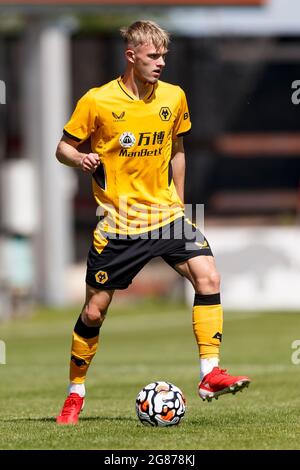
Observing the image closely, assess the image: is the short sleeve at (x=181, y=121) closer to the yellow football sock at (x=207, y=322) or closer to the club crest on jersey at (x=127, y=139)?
the club crest on jersey at (x=127, y=139)

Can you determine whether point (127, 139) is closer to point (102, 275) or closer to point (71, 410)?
point (102, 275)

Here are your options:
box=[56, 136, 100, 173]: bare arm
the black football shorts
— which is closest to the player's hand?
box=[56, 136, 100, 173]: bare arm

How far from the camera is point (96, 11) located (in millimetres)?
26281

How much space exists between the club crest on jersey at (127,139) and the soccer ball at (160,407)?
5.53ft

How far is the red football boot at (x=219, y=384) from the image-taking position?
7.91 metres

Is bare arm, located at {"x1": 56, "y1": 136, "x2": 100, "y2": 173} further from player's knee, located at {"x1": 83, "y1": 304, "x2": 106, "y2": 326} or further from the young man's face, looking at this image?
player's knee, located at {"x1": 83, "y1": 304, "x2": 106, "y2": 326}

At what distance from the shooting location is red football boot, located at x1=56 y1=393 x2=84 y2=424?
848cm

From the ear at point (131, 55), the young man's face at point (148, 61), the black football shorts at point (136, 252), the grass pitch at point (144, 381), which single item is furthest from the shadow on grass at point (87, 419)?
the ear at point (131, 55)

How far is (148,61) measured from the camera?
27.4 feet

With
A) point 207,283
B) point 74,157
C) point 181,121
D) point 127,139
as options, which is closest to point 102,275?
point 207,283

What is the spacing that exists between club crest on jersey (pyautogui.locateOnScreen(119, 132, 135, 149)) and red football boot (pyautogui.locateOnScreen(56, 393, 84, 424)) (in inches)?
71.1

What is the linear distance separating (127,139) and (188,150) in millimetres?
23955
